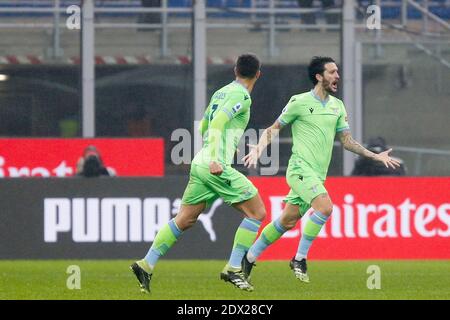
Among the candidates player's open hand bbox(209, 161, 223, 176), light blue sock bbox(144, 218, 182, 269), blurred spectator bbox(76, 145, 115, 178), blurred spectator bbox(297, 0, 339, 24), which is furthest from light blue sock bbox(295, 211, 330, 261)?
blurred spectator bbox(297, 0, 339, 24)

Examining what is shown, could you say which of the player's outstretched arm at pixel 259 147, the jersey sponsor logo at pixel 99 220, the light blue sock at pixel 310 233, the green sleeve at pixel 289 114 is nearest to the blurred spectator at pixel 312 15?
the jersey sponsor logo at pixel 99 220

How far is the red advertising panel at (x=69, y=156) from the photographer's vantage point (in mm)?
19000

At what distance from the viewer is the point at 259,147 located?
1273 centimetres

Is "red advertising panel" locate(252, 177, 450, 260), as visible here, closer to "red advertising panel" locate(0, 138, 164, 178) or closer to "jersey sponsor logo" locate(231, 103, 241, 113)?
"red advertising panel" locate(0, 138, 164, 178)

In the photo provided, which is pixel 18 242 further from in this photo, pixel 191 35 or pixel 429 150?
pixel 429 150

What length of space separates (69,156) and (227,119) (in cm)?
733

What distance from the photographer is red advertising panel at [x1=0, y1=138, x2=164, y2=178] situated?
19000mm

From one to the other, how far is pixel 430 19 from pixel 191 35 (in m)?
4.06

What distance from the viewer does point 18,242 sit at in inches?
711

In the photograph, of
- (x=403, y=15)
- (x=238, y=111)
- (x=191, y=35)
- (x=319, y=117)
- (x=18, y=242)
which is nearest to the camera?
(x=238, y=111)

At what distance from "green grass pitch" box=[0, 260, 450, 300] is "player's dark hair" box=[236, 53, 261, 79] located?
191 cm

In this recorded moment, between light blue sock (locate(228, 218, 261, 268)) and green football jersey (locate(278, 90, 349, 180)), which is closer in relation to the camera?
light blue sock (locate(228, 218, 261, 268))

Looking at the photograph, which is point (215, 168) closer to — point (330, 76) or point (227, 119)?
point (227, 119)

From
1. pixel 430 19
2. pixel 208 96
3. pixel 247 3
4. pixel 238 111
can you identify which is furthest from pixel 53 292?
pixel 430 19
